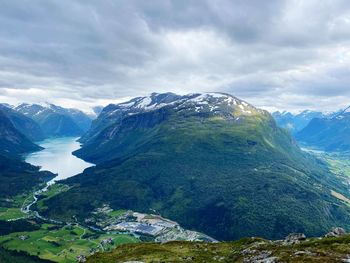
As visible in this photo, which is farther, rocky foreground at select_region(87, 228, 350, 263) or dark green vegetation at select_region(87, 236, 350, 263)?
rocky foreground at select_region(87, 228, 350, 263)

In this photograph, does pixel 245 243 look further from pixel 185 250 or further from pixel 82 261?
pixel 82 261

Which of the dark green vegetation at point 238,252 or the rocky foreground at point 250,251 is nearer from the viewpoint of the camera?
the dark green vegetation at point 238,252

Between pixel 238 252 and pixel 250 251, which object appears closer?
pixel 250 251

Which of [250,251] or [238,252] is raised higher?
[250,251]

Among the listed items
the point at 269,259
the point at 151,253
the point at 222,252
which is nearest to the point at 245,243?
the point at 222,252
